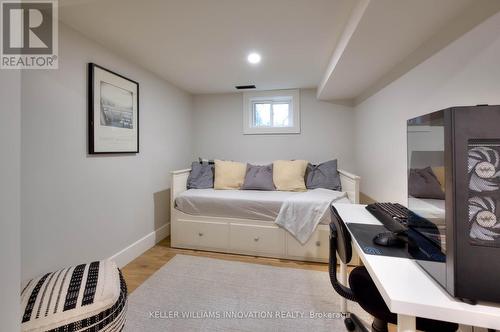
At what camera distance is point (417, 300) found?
657 mm

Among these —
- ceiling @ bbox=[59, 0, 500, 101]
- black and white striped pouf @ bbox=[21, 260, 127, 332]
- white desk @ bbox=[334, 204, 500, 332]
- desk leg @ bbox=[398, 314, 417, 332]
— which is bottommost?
black and white striped pouf @ bbox=[21, 260, 127, 332]

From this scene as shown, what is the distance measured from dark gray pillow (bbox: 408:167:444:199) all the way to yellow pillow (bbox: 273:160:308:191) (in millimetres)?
1893

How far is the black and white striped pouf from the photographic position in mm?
995

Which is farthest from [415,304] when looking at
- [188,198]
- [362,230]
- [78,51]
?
[78,51]

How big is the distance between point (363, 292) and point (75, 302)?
134 cm

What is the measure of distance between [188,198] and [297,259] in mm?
1379

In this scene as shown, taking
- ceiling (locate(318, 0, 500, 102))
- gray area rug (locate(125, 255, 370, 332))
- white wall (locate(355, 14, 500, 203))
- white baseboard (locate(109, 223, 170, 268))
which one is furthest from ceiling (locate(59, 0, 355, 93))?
gray area rug (locate(125, 255, 370, 332))

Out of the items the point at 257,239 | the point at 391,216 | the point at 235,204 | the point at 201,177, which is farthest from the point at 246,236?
the point at 391,216

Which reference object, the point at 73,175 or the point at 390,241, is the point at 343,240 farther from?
the point at 73,175

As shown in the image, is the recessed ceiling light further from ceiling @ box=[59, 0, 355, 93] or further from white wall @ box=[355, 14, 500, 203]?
white wall @ box=[355, 14, 500, 203]

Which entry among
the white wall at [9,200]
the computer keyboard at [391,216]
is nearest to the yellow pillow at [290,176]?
the computer keyboard at [391,216]

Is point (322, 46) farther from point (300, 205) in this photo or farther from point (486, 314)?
point (486, 314)

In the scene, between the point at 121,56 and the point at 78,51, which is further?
the point at 121,56

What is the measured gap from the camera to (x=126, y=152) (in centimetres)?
228
